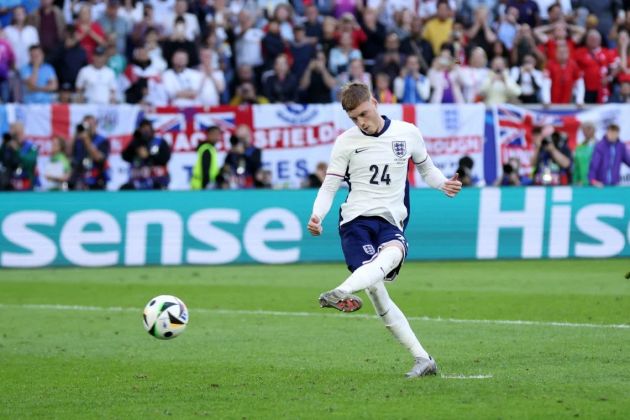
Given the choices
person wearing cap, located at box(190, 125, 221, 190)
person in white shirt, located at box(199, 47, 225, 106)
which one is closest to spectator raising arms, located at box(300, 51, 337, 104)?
person in white shirt, located at box(199, 47, 225, 106)

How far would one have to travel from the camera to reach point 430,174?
A: 10234 mm

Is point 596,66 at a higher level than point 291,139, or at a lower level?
higher

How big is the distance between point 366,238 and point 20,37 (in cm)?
1709

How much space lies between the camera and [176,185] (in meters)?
24.4

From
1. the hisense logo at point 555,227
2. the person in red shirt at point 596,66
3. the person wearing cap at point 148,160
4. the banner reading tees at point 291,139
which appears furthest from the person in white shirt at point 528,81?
the person wearing cap at point 148,160

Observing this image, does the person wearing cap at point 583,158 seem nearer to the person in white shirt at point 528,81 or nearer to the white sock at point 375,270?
the person in white shirt at point 528,81

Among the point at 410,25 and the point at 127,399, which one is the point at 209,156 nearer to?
the point at 410,25

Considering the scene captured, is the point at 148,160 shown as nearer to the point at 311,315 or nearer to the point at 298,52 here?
the point at 298,52

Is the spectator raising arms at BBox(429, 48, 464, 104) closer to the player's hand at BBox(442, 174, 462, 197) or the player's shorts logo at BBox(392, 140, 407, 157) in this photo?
the player's hand at BBox(442, 174, 462, 197)

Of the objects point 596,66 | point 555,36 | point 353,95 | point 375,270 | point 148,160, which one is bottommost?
point 148,160

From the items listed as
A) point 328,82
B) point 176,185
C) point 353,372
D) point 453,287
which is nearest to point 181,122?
point 176,185

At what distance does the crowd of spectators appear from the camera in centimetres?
2544

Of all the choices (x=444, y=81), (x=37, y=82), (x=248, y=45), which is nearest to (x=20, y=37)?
(x=37, y=82)

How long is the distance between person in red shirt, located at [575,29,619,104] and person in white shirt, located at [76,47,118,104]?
998 centimetres
